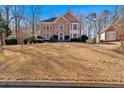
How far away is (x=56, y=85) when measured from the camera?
16.4 ft

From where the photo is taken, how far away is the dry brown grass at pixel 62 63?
506cm

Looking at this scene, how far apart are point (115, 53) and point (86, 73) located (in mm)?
518

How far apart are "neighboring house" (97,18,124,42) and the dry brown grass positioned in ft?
0.59

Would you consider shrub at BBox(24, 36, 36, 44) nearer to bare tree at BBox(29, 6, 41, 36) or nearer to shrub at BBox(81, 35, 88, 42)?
bare tree at BBox(29, 6, 41, 36)

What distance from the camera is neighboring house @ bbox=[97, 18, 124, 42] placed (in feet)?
16.6

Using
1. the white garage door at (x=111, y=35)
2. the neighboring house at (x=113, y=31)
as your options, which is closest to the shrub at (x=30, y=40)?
the neighboring house at (x=113, y=31)

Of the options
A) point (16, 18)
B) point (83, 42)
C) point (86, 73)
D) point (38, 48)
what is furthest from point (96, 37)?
point (16, 18)

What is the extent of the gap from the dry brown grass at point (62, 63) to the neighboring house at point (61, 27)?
0.45 ft

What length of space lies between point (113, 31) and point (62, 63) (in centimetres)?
86

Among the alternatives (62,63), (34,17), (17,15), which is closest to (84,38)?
(62,63)

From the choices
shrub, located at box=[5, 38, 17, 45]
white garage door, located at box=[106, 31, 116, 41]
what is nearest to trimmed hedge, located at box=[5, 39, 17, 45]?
shrub, located at box=[5, 38, 17, 45]

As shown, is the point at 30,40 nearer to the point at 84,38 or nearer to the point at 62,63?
the point at 62,63

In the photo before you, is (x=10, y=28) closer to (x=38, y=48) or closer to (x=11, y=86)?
(x=38, y=48)

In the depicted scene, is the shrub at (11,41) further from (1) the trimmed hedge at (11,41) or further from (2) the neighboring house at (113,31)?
(2) the neighboring house at (113,31)
